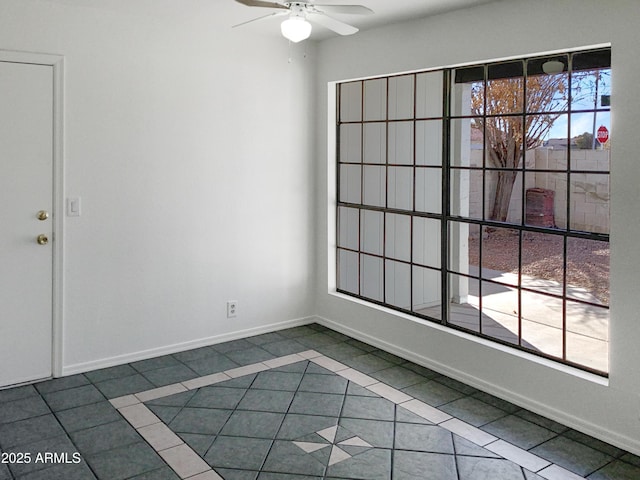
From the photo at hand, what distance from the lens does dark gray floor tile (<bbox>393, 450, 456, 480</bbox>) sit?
9.21ft

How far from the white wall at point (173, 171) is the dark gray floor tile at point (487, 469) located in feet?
7.88

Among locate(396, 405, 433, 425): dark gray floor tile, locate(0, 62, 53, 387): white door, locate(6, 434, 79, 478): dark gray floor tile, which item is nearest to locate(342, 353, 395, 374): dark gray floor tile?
locate(396, 405, 433, 425): dark gray floor tile

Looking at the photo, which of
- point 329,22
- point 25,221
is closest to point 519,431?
point 329,22

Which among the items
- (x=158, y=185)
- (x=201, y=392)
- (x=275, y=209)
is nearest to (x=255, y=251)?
(x=275, y=209)

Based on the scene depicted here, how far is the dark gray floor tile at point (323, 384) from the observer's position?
3828mm

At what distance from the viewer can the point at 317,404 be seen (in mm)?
3613

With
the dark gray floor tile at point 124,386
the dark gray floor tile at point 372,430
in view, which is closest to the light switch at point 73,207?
the dark gray floor tile at point 124,386

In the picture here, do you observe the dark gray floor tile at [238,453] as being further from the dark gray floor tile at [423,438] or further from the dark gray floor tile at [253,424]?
the dark gray floor tile at [423,438]

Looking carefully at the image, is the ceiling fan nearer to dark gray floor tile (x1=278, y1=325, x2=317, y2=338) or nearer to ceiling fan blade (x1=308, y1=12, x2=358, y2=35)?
ceiling fan blade (x1=308, y1=12, x2=358, y2=35)

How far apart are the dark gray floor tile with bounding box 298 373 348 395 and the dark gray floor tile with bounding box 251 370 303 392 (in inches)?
2.0

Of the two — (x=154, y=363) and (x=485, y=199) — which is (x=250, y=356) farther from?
(x=485, y=199)

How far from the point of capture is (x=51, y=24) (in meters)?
3.82

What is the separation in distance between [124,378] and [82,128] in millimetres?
1672

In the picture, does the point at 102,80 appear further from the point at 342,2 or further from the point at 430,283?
the point at 430,283
